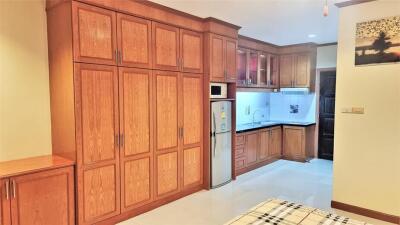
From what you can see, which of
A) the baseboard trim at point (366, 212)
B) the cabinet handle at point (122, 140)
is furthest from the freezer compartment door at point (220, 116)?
the baseboard trim at point (366, 212)

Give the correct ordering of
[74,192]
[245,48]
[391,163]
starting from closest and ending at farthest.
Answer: [74,192]
[391,163]
[245,48]

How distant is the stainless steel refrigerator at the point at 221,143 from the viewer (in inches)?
170

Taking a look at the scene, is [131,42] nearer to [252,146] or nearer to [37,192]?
[37,192]

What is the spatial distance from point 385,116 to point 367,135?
308 millimetres

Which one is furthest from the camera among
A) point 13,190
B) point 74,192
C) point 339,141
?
point 339,141

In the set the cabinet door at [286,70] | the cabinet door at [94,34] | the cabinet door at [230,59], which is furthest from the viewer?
the cabinet door at [286,70]

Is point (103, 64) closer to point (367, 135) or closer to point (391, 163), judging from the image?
point (367, 135)

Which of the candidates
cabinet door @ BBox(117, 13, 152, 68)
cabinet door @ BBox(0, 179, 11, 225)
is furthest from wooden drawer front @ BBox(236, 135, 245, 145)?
cabinet door @ BBox(0, 179, 11, 225)

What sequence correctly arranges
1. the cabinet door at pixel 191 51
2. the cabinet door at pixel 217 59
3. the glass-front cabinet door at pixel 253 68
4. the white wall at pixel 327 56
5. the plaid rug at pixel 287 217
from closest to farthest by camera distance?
1. the plaid rug at pixel 287 217
2. the cabinet door at pixel 191 51
3. the cabinet door at pixel 217 59
4. the glass-front cabinet door at pixel 253 68
5. the white wall at pixel 327 56

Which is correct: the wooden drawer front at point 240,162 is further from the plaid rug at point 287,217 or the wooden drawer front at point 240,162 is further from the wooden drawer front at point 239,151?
the plaid rug at point 287,217

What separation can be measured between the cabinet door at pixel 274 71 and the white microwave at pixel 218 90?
2081mm

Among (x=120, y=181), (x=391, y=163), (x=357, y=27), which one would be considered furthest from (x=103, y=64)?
(x=391, y=163)

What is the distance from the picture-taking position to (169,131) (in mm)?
3750

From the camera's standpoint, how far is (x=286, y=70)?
633cm
